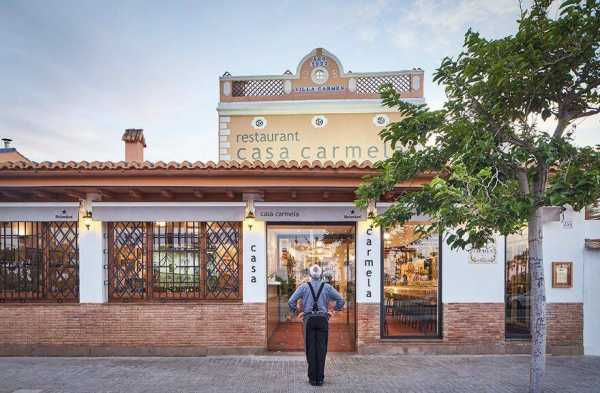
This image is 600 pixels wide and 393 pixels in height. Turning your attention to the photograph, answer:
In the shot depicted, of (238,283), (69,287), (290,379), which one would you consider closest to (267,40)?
(238,283)

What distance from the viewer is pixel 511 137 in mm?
4125

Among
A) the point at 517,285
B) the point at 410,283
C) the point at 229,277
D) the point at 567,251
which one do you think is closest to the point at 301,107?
the point at 229,277

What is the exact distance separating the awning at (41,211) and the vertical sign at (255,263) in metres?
3.55

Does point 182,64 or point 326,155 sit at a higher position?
point 182,64

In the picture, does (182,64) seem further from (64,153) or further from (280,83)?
(64,153)

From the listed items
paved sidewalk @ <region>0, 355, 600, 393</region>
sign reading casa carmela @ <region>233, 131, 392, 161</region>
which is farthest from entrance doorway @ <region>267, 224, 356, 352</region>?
sign reading casa carmela @ <region>233, 131, 392, 161</region>

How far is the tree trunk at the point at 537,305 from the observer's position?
13.4 feet

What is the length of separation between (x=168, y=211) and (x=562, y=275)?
8152mm

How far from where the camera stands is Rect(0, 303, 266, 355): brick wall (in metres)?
6.76

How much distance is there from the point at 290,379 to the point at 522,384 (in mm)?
3632

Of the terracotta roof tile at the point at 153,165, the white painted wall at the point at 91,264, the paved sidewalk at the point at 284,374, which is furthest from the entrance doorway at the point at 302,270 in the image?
the white painted wall at the point at 91,264

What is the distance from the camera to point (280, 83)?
12164mm

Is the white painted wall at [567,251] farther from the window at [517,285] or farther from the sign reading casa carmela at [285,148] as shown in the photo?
the sign reading casa carmela at [285,148]

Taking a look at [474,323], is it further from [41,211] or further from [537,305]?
[41,211]
